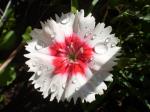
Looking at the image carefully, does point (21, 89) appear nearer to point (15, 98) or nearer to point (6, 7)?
point (15, 98)

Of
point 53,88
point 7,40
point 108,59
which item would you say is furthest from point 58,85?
point 7,40

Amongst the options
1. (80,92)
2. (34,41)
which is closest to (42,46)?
(34,41)

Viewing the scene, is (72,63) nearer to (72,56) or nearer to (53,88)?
(72,56)

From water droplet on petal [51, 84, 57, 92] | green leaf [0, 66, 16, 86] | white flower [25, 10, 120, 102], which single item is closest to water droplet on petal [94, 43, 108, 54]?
white flower [25, 10, 120, 102]

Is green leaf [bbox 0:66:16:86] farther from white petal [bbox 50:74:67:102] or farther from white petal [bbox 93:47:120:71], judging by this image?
white petal [bbox 93:47:120:71]

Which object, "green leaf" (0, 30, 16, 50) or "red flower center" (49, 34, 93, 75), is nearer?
"red flower center" (49, 34, 93, 75)

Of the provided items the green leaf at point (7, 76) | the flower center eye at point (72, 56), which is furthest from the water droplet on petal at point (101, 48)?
the green leaf at point (7, 76)

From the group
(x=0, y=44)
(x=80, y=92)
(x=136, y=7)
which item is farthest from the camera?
(x=0, y=44)
